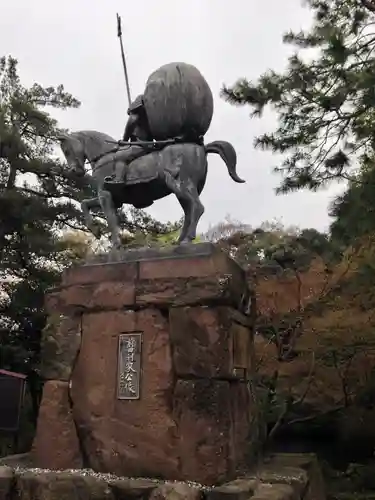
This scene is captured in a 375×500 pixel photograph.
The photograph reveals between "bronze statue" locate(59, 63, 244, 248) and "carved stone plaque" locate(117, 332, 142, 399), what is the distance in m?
0.92

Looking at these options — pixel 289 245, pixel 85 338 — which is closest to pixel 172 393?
pixel 85 338

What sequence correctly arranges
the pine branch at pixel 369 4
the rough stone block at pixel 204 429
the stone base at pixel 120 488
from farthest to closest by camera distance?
the pine branch at pixel 369 4, the rough stone block at pixel 204 429, the stone base at pixel 120 488

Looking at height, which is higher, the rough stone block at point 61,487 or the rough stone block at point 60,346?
the rough stone block at point 60,346

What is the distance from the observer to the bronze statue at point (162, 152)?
479 centimetres

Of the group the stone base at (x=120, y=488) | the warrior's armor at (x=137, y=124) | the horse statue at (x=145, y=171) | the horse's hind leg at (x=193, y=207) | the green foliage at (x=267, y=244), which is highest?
the green foliage at (x=267, y=244)

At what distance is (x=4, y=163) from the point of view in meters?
11.8

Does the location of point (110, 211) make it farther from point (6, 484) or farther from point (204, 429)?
point (6, 484)

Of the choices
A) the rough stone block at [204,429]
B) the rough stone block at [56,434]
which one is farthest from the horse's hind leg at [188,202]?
the rough stone block at [56,434]

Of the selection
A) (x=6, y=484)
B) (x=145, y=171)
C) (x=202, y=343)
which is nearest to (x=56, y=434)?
(x=6, y=484)

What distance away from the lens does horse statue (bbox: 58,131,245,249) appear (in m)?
4.77

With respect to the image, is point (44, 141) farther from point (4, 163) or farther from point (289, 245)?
point (289, 245)

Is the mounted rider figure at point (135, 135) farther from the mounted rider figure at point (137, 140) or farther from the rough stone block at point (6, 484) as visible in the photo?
the rough stone block at point (6, 484)

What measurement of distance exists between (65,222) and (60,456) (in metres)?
8.11

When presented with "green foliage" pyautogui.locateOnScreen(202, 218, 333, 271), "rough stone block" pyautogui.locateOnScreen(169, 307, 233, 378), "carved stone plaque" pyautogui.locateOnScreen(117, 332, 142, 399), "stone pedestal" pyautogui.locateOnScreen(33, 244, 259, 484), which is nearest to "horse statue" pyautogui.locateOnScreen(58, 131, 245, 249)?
"stone pedestal" pyautogui.locateOnScreen(33, 244, 259, 484)
